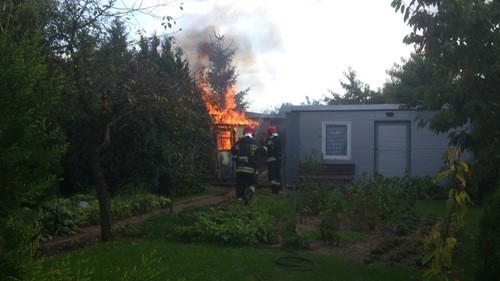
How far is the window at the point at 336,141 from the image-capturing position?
1769cm

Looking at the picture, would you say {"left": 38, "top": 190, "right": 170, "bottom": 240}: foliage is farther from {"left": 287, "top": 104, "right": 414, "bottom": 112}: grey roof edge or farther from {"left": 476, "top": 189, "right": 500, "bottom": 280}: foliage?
{"left": 287, "top": 104, "right": 414, "bottom": 112}: grey roof edge

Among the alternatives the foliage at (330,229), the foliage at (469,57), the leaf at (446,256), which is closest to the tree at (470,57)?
the foliage at (469,57)

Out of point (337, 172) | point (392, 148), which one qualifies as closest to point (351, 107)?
point (392, 148)

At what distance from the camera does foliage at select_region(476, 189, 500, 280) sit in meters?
4.50

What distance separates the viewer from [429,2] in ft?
22.6

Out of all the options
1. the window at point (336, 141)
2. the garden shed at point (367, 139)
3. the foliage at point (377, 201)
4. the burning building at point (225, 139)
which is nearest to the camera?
the foliage at point (377, 201)

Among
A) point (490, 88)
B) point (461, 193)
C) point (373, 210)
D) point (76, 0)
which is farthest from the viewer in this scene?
point (373, 210)

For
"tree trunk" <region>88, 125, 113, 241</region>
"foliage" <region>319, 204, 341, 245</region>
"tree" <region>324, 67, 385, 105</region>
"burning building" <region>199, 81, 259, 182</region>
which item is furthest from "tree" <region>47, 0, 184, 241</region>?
"tree" <region>324, 67, 385, 105</region>

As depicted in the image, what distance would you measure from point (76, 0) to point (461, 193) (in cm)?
601

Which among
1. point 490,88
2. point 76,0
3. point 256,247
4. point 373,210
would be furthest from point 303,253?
point 76,0

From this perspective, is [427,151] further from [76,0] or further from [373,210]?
[76,0]

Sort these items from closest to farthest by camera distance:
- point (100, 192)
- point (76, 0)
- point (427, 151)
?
1. point (76, 0)
2. point (100, 192)
3. point (427, 151)

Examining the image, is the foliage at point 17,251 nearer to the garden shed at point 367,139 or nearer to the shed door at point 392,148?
the garden shed at point 367,139

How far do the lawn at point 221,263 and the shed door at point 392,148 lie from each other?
27.4 ft
